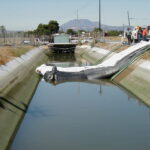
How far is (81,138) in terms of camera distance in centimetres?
1617

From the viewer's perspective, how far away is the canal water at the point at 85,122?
1557 centimetres

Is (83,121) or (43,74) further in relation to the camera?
(43,74)

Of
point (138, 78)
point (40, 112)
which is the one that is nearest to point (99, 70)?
point (138, 78)

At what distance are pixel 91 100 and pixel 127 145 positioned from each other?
10.3m

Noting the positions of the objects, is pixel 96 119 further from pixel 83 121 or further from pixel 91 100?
pixel 91 100

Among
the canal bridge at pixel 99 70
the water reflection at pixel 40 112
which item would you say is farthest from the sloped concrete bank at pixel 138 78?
the water reflection at pixel 40 112

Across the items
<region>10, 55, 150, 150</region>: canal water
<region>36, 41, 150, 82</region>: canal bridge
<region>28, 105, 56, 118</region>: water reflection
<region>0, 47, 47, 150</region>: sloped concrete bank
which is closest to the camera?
<region>10, 55, 150, 150</region>: canal water

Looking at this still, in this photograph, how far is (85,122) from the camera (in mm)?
18906

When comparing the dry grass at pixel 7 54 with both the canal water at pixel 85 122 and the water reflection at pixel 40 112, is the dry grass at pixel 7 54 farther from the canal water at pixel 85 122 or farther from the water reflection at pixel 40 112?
the water reflection at pixel 40 112

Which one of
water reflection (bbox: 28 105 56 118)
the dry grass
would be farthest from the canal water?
the dry grass

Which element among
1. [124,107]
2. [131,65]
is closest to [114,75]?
[131,65]

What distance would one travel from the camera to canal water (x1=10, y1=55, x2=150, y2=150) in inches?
613

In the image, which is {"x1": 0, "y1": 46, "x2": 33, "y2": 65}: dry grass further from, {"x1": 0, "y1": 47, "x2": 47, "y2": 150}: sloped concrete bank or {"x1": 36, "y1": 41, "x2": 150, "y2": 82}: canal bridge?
{"x1": 0, "y1": 47, "x2": 47, "y2": 150}: sloped concrete bank

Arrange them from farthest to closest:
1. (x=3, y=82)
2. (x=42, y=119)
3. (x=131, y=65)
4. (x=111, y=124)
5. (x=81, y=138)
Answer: (x=131, y=65)
(x=3, y=82)
(x=42, y=119)
(x=111, y=124)
(x=81, y=138)
